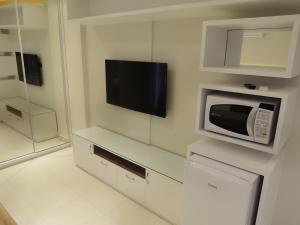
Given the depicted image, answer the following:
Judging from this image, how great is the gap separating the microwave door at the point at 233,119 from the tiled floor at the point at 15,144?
3.01m

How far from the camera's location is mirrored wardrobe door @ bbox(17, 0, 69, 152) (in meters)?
3.39

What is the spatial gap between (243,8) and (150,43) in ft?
3.58

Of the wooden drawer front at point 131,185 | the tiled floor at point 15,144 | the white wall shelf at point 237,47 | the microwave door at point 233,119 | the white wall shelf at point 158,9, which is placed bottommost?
the tiled floor at point 15,144

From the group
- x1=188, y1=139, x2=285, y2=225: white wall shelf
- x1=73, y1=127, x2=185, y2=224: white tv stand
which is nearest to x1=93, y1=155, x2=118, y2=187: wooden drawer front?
x1=73, y1=127, x2=185, y2=224: white tv stand

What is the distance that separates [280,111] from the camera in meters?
Answer: 1.28

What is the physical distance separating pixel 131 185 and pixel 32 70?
8.55ft

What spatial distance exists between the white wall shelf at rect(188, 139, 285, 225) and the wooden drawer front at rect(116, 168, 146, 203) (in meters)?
0.91

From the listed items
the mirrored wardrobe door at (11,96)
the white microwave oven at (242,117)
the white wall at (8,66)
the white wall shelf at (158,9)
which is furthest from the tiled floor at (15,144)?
the white microwave oven at (242,117)

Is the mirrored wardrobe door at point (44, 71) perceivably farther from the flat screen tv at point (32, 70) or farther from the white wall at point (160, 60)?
the white wall at point (160, 60)

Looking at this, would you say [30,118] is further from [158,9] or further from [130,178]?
[158,9]

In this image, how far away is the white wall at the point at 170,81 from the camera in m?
1.74

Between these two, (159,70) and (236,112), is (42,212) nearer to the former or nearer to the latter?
(159,70)

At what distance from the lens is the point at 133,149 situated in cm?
259

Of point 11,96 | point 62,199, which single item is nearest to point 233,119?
point 62,199
